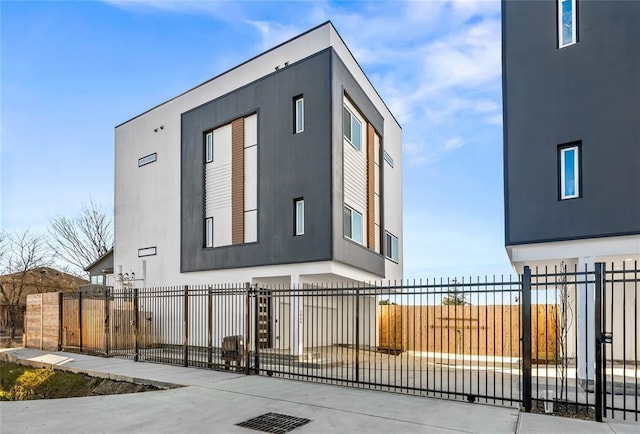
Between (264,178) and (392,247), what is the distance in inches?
336

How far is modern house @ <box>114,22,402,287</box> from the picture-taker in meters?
14.6

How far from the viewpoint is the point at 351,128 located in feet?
54.9

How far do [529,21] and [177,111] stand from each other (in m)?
13.5

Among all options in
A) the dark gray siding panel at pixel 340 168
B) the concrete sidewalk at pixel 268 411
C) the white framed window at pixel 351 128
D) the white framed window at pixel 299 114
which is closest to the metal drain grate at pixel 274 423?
the concrete sidewalk at pixel 268 411

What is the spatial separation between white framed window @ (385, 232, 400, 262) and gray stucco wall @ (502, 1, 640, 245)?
10.8 m

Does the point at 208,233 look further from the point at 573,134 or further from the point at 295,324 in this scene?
the point at 573,134

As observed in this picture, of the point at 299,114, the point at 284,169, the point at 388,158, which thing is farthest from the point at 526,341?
the point at 388,158

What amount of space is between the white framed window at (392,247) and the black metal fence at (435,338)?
2.43 m

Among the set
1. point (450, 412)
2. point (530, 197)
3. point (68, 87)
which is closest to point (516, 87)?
point (530, 197)

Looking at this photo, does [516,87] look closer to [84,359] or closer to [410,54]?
[410,54]

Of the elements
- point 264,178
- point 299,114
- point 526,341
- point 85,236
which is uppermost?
point 299,114

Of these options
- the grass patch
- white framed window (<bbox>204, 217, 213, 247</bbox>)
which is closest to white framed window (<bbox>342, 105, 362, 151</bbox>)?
white framed window (<bbox>204, 217, 213, 247</bbox>)

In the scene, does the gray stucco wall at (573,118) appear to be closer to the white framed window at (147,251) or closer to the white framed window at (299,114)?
the white framed window at (299,114)

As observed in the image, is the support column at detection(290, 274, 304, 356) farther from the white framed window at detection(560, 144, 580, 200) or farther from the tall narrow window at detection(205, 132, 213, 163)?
the white framed window at detection(560, 144, 580, 200)
